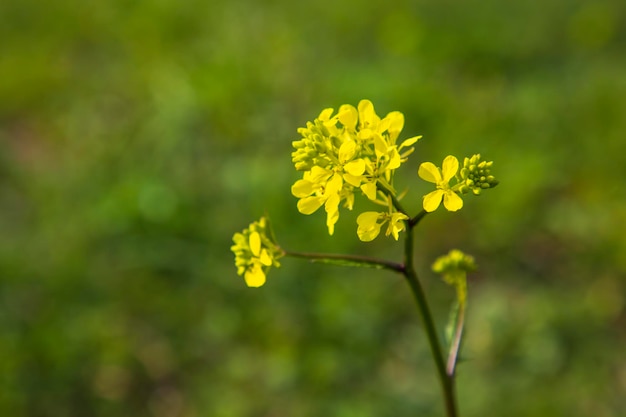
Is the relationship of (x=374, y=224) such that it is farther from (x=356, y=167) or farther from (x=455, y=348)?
(x=455, y=348)

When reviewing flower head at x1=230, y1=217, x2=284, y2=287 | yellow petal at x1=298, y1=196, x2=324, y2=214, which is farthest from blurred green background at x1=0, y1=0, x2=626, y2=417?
yellow petal at x1=298, y1=196, x2=324, y2=214

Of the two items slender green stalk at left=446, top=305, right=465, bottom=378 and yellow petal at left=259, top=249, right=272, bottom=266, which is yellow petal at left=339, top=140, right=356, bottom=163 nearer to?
yellow petal at left=259, top=249, right=272, bottom=266

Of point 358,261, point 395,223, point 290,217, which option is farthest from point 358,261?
point 290,217

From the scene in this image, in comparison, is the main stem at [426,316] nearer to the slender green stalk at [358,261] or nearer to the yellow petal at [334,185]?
the slender green stalk at [358,261]

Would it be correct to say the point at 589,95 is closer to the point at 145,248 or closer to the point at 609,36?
the point at 609,36

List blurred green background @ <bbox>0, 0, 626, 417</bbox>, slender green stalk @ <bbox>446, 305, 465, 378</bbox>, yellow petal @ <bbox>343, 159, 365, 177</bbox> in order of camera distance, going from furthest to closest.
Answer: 1. blurred green background @ <bbox>0, 0, 626, 417</bbox>
2. slender green stalk @ <bbox>446, 305, 465, 378</bbox>
3. yellow petal @ <bbox>343, 159, 365, 177</bbox>

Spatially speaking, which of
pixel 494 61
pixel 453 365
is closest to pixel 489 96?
pixel 494 61

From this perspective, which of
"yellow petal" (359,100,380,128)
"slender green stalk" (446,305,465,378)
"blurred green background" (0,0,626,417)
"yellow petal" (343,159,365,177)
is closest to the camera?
"yellow petal" (343,159,365,177)
